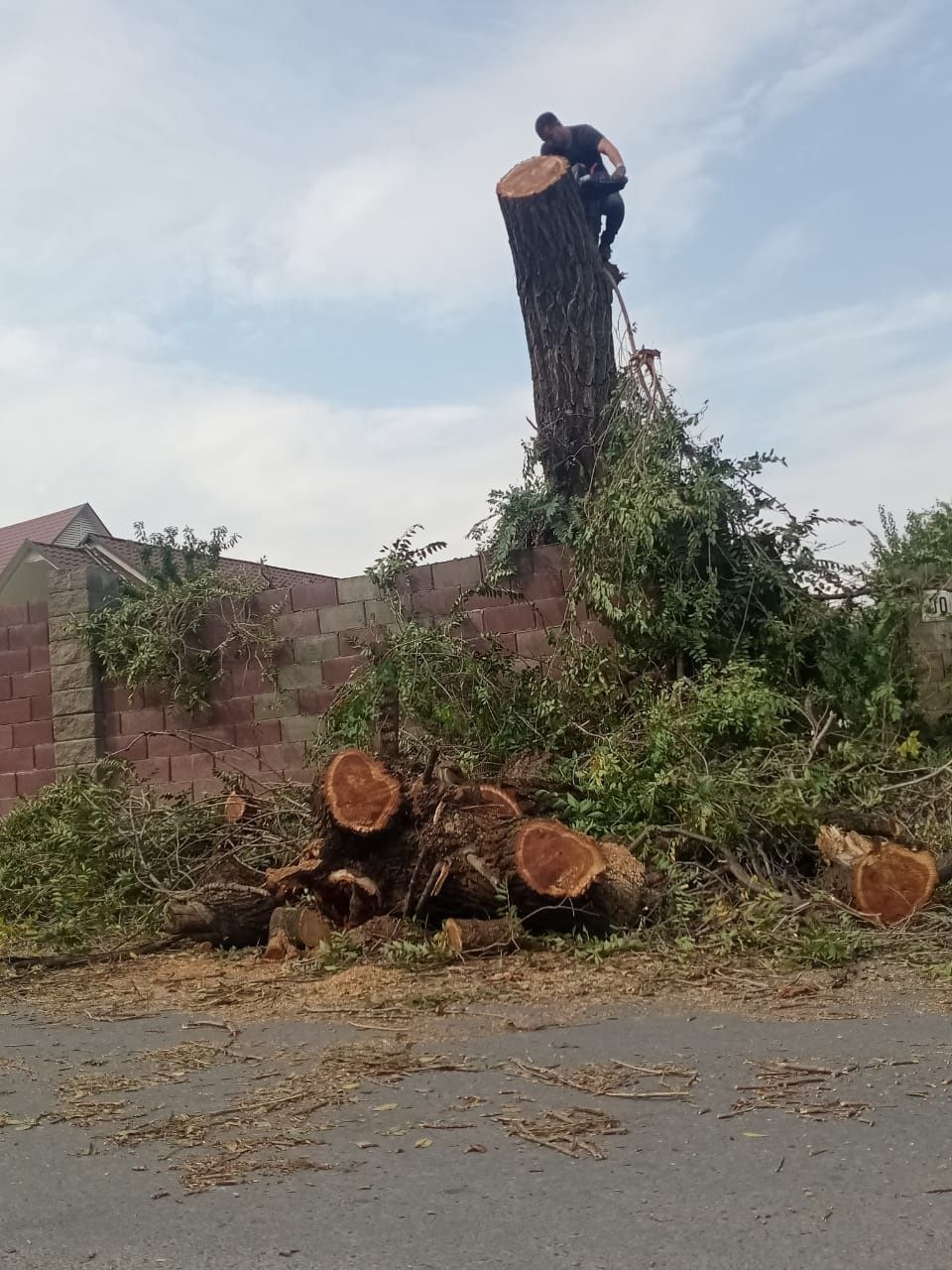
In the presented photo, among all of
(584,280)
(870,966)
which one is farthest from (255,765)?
(870,966)

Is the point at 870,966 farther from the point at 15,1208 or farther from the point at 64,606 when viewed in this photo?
the point at 64,606

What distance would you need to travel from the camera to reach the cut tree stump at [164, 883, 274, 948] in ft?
21.7

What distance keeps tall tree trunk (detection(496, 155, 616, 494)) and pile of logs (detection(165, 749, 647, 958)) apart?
359 centimetres

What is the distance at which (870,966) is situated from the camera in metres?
5.22

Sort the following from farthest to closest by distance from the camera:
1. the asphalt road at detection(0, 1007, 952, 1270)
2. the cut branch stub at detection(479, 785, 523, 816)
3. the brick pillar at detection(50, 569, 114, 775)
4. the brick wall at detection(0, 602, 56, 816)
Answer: the brick wall at detection(0, 602, 56, 816)
the brick pillar at detection(50, 569, 114, 775)
the cut branch stub at detection(479, 785, 523, 816)
the asphalt road at detection(0, 1007, 952, 1270)

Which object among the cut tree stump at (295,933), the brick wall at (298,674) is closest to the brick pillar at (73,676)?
the brick wall at (298,674)

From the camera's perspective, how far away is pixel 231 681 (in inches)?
364

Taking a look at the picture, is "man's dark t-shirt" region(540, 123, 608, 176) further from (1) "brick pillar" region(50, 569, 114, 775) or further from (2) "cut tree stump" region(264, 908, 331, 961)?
(2) "cut tree stump" region(264, 908, 331, 961)

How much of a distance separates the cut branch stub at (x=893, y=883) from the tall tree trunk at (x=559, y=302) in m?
4.22

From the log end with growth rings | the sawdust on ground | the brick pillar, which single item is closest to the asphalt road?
the sawdust on ground

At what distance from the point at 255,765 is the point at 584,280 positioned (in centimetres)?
466

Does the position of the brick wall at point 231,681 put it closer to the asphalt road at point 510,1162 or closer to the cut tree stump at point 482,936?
the cut tree stump at point 482,936

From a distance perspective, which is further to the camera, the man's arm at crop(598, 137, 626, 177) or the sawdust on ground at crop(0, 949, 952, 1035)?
the man's arm at crop(598, 137, 626, 177)

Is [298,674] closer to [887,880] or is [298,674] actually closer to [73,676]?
[73,676]
